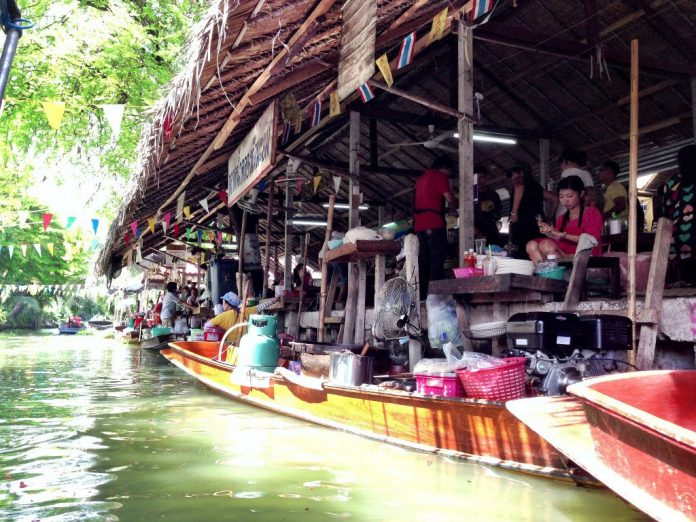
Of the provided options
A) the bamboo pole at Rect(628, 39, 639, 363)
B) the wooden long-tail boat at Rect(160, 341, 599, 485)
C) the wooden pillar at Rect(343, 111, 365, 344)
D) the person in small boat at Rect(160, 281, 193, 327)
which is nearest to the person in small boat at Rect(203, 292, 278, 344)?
the wooden pillar at Rect(343, 111, 365, 344)

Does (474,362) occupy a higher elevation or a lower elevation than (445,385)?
higher

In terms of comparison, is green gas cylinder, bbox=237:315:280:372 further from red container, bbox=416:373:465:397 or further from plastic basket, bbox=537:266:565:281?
plastic basket, bbox=537:266:565:281

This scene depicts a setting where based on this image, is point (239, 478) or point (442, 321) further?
point (442, 321)

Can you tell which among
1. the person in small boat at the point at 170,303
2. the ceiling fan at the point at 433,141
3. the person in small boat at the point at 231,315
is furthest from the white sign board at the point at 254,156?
the person in small boat at the point at 170,303

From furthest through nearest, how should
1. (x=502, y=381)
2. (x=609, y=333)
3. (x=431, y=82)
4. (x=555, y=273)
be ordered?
(x=431, y=82), (x=555, y=273), (x=609, y=333), (x=502, y=381)

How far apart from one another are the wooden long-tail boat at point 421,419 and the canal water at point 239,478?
99 mm

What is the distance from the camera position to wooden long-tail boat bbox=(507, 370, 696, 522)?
7.80 ft

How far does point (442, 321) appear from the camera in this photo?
5648 mm

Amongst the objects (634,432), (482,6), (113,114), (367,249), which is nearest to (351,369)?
(367,249)

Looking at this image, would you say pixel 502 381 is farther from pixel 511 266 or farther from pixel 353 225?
pixel 353 225

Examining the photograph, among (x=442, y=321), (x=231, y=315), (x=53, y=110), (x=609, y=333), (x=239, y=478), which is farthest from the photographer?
(x=231, y=315)

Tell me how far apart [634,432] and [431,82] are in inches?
309

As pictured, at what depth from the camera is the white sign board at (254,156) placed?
Result: 653 cm

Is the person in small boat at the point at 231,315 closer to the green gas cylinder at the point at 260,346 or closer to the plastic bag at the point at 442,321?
the green gas cylinder at the point at 260,346
